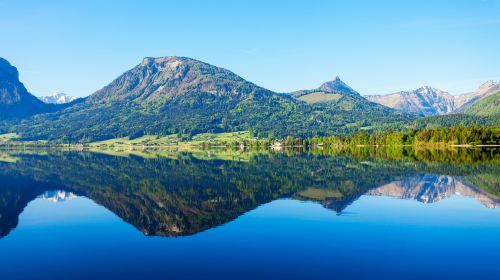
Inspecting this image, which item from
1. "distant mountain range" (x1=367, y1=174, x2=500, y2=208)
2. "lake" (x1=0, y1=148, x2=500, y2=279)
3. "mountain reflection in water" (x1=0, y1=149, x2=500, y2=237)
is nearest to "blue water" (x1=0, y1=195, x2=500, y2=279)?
"lake" (x1=0, y1=148, x2=500, y2=279)

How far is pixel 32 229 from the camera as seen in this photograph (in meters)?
34.0

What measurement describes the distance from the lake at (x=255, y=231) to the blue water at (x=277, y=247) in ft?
0.26

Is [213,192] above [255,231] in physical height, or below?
above

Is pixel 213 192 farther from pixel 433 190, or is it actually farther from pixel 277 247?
pixel 433 190

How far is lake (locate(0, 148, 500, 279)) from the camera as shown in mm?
22578

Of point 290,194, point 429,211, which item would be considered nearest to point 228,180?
point 290,194

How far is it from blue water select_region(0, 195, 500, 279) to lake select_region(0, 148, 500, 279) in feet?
0.26

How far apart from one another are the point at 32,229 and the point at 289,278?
24.0 metres

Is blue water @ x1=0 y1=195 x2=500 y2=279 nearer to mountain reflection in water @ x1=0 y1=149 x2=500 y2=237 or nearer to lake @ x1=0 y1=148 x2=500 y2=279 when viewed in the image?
lake @ x1=0 y1=148 x2=500 y2=279

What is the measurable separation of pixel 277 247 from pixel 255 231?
4947 mm

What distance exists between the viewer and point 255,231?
31.6 metres

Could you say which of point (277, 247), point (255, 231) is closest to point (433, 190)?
point (255, 231)

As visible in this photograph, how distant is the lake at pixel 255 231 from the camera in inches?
889

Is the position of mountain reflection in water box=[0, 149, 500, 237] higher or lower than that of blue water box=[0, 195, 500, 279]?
higher
